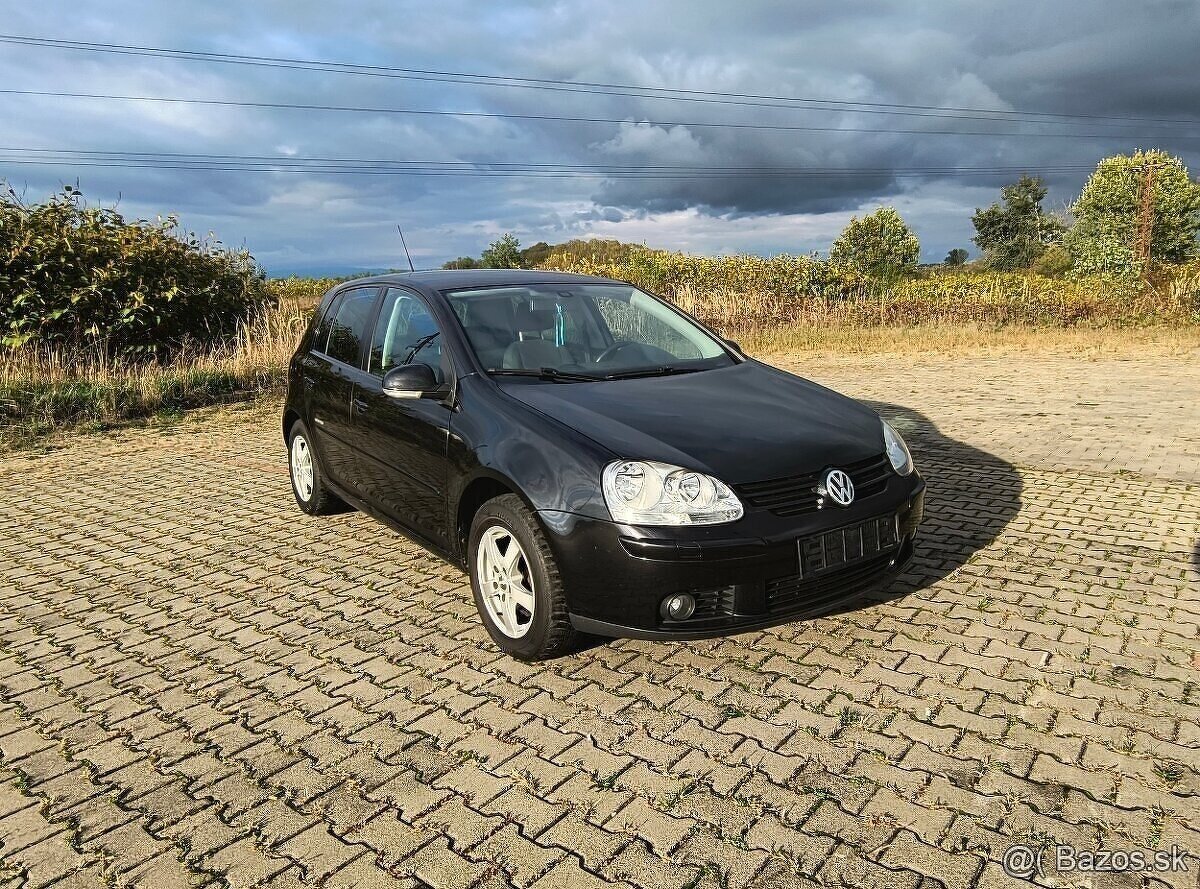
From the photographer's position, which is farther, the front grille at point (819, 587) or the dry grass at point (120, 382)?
the dry grass at point (120, 382)

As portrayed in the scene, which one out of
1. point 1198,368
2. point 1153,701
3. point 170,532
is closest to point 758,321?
point 1198,368

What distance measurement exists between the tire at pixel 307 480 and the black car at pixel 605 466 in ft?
2.59

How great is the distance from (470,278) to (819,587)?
→ 279 centimetres

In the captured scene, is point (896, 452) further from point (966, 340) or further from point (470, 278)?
point (966, 340)

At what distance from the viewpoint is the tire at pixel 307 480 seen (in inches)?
231

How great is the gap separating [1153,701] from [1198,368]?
12.9 meters

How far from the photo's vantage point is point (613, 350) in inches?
182

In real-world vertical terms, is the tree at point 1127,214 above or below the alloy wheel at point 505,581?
above

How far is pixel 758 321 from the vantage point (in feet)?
68.9

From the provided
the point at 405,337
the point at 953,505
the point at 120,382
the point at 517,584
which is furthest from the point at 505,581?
the point at 120,382

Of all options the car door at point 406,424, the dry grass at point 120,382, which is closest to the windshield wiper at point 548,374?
the car door at point 406,424

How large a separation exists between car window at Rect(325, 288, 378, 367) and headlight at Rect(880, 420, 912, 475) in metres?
3.08

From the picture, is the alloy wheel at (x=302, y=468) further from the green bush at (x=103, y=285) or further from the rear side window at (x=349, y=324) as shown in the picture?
the green bush at (x=103, y=285)

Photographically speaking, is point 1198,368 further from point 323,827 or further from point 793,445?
point 323,827
